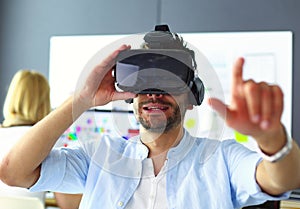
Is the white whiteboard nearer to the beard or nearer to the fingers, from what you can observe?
the beard

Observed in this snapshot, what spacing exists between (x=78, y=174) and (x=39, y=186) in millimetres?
88

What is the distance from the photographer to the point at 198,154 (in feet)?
3.31

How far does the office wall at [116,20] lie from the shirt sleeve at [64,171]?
1538mm

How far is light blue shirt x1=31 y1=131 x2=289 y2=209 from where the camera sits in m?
0.95

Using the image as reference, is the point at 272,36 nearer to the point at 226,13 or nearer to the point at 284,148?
the point at 226,13

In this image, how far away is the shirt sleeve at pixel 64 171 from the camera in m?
1.01

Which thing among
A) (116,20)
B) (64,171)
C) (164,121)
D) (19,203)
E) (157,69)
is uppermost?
(116,20)

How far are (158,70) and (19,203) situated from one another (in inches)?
36.1

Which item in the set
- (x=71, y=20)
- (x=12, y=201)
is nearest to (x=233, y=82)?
(x=12, y=201)

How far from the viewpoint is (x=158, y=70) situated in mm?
899

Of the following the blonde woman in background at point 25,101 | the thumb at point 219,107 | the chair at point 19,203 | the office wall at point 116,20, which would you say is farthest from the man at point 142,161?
the office wall at point 116,20

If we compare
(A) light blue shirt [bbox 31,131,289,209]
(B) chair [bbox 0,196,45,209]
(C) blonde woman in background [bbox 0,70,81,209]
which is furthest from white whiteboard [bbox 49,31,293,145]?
(A) light blue shirt [bbox 31,131,289,209]

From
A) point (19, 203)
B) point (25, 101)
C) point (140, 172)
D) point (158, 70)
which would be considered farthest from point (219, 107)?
point (25, 101)

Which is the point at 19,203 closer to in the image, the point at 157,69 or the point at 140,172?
the point at 140,172
